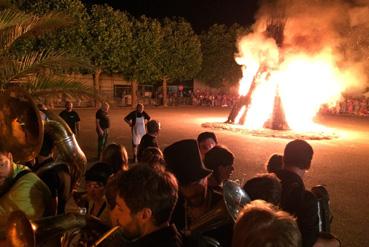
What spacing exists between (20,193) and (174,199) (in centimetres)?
138

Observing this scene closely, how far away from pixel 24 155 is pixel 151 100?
1386 inches

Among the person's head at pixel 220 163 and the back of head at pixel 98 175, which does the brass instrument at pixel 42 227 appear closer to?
the back of head at pixel 98 175

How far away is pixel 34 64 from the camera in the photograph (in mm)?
6375

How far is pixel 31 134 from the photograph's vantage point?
11.4 ft

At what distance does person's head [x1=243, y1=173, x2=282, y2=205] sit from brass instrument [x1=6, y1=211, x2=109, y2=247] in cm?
103

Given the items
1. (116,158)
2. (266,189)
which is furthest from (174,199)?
(116,158)

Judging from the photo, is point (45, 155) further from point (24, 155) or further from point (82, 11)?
point (82, 11)

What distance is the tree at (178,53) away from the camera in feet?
112

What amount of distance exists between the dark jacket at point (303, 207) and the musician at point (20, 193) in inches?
69.7

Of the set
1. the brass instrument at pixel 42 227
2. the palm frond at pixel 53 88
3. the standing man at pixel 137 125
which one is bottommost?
the standing man at pixel 137 125

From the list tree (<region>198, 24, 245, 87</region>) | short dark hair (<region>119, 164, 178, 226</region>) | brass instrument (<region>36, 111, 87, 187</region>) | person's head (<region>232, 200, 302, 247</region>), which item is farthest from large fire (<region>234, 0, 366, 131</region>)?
tree (<region>198, 24, 245, 87</region>)

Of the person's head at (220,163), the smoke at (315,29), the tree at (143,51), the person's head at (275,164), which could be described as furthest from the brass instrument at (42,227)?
the tree at (143,51)

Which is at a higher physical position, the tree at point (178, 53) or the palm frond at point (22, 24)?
the tree at point (178, 53)

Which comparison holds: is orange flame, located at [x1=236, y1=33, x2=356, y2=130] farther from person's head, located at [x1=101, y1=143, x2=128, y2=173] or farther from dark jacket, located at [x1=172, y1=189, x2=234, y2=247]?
dark jacket, located at [x1=172, y1=189, x2=234, y2=247]
